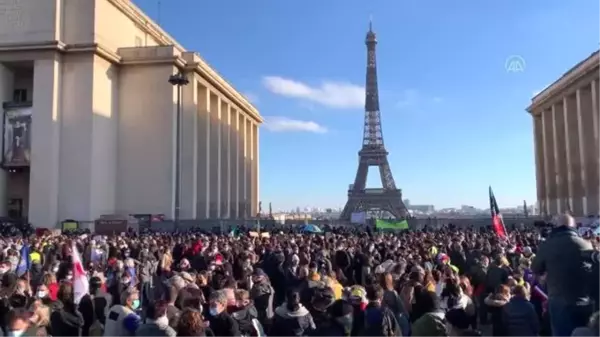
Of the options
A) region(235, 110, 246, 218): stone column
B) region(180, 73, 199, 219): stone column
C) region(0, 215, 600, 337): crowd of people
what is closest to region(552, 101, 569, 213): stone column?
region(235, 110, 246, 218): stone column

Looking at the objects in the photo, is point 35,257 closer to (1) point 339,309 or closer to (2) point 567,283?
(1) point 339,309

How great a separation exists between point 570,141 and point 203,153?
1380 inches

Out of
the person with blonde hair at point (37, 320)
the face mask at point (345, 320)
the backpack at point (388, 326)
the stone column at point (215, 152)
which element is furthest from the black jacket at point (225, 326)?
the stone column at point (215, 152)

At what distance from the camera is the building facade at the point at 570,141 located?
53.0m

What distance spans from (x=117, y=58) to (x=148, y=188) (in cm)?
1011

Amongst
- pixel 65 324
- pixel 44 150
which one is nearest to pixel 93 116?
pixel 44 150

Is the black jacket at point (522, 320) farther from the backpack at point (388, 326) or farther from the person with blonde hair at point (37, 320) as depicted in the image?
the person with blonde hair at point (37, 320)

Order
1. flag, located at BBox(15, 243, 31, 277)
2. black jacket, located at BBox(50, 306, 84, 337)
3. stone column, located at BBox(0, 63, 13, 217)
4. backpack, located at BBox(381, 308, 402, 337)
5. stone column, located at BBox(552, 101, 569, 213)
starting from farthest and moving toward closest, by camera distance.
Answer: stone column, located at BBox(552, 101, 569, 213) < stone column, located at BBox(0, 63, 13, 217) < flag, located at BBox(15, 243, 31, 277) < black jacket, located at BBox(50, 306, 84, 337) < backpack, located at BBox(381, 308, 402, 337)

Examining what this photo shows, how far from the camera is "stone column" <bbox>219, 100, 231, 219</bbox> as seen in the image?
63125mm

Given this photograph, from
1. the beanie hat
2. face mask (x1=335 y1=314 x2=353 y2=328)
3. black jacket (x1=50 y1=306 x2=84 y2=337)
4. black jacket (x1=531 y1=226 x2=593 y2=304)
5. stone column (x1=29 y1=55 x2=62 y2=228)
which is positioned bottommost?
black jacket (x1=50 y1=306 x2=84 y2=337)

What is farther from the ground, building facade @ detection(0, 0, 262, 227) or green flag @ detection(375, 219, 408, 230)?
building facade @ detection(0, 0, 262, 227)

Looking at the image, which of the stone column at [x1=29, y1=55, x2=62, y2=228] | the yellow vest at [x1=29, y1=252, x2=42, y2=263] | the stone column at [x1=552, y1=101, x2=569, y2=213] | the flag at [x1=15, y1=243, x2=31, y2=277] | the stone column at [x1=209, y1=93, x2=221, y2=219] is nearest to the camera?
the flag at [x1=15, y1=243, x2=31, y2=277]

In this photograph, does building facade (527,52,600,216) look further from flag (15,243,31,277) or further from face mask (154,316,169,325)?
face mask (154,316,169,325)

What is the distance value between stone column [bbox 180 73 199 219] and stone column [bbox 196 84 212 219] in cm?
395
